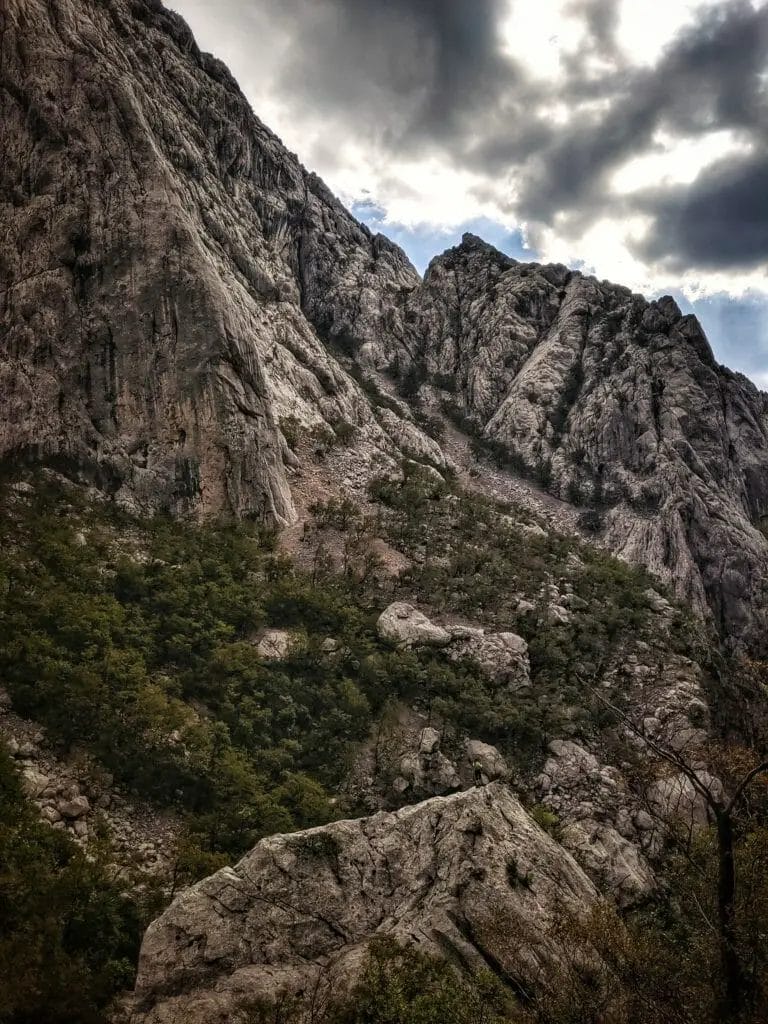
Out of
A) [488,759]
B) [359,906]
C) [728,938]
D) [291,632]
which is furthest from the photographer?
[291,632]

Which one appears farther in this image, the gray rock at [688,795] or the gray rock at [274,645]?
the gray rock at [274,645]

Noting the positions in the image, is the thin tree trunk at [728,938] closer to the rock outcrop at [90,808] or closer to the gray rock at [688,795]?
the gray rock at [688,795]

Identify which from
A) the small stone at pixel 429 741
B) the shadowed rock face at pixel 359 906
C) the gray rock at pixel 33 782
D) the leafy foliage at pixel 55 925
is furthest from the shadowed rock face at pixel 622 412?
the gray rock at pixel 33 782

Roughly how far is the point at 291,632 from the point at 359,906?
1245 centimetres

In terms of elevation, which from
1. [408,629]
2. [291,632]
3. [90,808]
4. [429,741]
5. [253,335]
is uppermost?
[253,335]

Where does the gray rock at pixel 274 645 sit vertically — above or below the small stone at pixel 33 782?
above

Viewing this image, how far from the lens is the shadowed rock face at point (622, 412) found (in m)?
46.9

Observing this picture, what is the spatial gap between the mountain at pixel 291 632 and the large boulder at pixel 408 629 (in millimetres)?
225

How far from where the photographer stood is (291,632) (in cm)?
2250

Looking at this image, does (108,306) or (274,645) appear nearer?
(274,645)

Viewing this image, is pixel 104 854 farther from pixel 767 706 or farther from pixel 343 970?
pixel 767 706

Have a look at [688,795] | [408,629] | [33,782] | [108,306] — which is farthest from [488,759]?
[108,306]

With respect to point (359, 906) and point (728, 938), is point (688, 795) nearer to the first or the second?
point (728, 938)

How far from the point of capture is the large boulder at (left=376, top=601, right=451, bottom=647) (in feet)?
77.5
